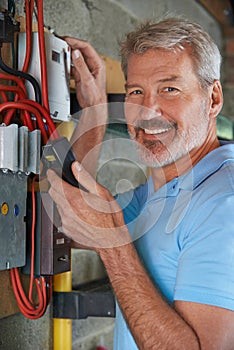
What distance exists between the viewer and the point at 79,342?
176cm

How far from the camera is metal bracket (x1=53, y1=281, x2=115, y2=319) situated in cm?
154

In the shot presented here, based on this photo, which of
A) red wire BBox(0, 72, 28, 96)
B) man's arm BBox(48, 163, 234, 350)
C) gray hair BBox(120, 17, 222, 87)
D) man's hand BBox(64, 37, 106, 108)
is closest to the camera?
man's arm BBox(48, 163, 234, 350)

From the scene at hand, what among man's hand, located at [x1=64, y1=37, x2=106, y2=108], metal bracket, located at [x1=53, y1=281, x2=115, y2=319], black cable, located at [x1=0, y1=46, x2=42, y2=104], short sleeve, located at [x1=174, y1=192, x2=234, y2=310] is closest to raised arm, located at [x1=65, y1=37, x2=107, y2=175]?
man's hand, located at [x1=64, y1=37, x2=106, y2=108]

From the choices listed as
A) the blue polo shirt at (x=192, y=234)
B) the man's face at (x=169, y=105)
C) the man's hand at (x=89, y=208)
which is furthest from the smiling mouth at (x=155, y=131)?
the man's hand at (x=89, y=208)

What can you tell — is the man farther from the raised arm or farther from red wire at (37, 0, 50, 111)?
red wire at (37, 0, 50, 111)

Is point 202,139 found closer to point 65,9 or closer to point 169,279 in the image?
point 169,279

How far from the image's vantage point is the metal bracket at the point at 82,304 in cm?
154

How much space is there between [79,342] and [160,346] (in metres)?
0.70

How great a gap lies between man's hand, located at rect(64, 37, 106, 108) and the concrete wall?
5.1 inches

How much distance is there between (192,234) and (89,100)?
51cm

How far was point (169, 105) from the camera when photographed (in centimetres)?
136

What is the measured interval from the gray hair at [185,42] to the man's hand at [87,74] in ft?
0.47

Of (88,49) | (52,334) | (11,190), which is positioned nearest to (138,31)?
(88,49)

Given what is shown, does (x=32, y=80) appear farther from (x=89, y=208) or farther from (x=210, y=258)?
(x=210, y=258)
